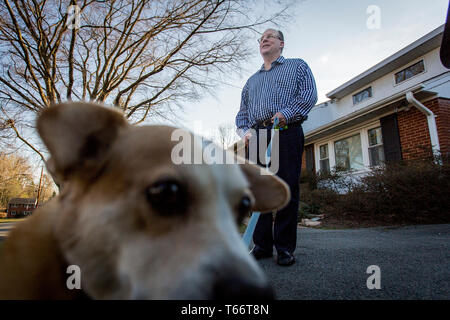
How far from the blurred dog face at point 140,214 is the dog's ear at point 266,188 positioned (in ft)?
1.38

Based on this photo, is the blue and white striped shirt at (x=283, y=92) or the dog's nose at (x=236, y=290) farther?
the blue and white striped shirt at (x=283, y=92)

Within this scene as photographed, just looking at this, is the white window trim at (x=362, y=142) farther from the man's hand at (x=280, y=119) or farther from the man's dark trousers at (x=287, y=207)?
the man's hand at (x=280, y=119)

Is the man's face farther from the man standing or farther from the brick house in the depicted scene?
the brick house

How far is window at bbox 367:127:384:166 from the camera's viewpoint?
1048 cm

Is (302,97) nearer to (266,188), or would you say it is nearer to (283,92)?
(283,92)

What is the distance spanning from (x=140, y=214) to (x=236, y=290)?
417 millimetres

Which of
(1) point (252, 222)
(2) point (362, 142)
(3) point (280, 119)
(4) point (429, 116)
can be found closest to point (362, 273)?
(1) point (252, 222)

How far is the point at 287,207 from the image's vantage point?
2799mm

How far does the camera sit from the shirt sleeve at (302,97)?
2791 mm

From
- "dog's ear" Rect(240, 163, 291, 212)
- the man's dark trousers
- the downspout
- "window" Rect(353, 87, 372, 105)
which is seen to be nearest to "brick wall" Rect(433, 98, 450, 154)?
the downspout

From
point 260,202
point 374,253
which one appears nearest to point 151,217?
point 260,202

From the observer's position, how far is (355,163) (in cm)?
1167

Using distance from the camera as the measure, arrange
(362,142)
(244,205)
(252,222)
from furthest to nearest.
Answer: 1. (362,142)
2. (252,222)
3. (244,205)

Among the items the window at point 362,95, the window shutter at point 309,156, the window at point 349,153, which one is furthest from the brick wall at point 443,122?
the window shutter at point 309,156
